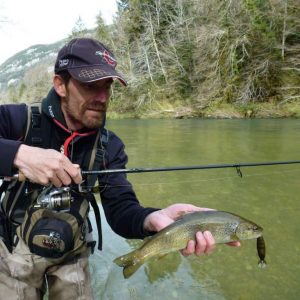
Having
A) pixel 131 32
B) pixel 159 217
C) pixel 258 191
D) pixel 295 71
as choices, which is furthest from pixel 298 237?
pixel 131 32

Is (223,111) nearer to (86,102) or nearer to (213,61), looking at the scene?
(213,61)

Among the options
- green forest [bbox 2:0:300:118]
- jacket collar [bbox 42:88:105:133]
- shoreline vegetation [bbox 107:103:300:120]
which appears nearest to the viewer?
jacket collar [bbox 42:88:105:133]

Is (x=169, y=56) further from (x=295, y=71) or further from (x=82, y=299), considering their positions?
(x=82, y=299)

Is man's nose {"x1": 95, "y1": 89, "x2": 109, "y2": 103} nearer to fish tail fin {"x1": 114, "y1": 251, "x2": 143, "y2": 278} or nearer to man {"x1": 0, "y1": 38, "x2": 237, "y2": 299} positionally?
man {"x1": 0, "y1": 38, "x2": 237, "y2": 299}

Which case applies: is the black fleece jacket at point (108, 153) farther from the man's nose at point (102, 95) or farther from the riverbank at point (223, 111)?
the riverbank at point (223, 111)

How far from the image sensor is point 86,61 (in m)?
2.38

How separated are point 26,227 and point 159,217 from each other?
2.60 feet

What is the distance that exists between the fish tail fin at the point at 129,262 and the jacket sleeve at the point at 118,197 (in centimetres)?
30

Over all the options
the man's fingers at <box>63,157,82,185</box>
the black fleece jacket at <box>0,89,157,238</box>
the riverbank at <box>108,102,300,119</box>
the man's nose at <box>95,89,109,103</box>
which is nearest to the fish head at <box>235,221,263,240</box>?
the black fleece jacket at <box>0,89,157,238</box>

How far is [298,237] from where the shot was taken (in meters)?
4.65

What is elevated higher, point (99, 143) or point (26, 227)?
point (99, 143)

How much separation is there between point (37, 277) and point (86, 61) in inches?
52.7

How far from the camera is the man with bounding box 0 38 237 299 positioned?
2193 millimetres

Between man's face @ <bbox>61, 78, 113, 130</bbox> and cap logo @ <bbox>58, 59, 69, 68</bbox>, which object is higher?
cap logo @ <bbox>58, 59, 69, 68</bbox>
